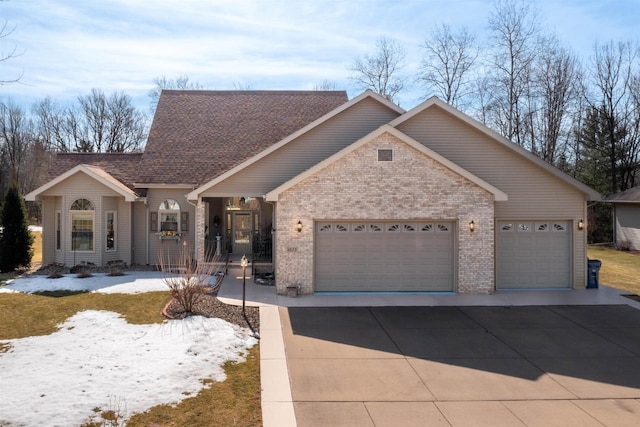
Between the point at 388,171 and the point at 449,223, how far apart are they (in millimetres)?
2616

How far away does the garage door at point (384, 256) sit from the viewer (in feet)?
49.1

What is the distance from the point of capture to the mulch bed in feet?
37.3

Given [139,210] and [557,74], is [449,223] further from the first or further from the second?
[557,74]

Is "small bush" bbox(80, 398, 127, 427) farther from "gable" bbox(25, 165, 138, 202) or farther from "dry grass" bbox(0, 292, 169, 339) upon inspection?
"gable" bbox(25, 165, 138, 202)

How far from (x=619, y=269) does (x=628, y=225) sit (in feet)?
32.1

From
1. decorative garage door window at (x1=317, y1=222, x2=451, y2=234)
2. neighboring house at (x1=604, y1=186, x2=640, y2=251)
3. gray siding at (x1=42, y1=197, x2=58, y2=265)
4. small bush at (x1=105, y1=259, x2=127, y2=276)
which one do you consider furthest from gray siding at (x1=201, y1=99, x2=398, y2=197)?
neighboring house at (x1=604, y1=186, x2=640, y2=251)

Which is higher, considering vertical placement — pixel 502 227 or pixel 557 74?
pixel 557 74

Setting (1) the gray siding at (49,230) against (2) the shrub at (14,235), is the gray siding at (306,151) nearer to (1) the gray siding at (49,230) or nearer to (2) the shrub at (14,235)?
(1) the gray siding at (49,230)

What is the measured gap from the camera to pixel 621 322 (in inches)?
472

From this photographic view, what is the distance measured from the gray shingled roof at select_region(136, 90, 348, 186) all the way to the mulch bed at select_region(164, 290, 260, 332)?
313 inches

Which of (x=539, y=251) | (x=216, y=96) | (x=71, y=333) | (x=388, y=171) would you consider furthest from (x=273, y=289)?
(x=216, y=96)

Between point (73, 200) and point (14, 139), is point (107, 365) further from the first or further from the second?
point (14, 139)

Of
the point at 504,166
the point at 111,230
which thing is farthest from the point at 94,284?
the point at 504,166

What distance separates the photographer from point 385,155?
14711 millimetres
